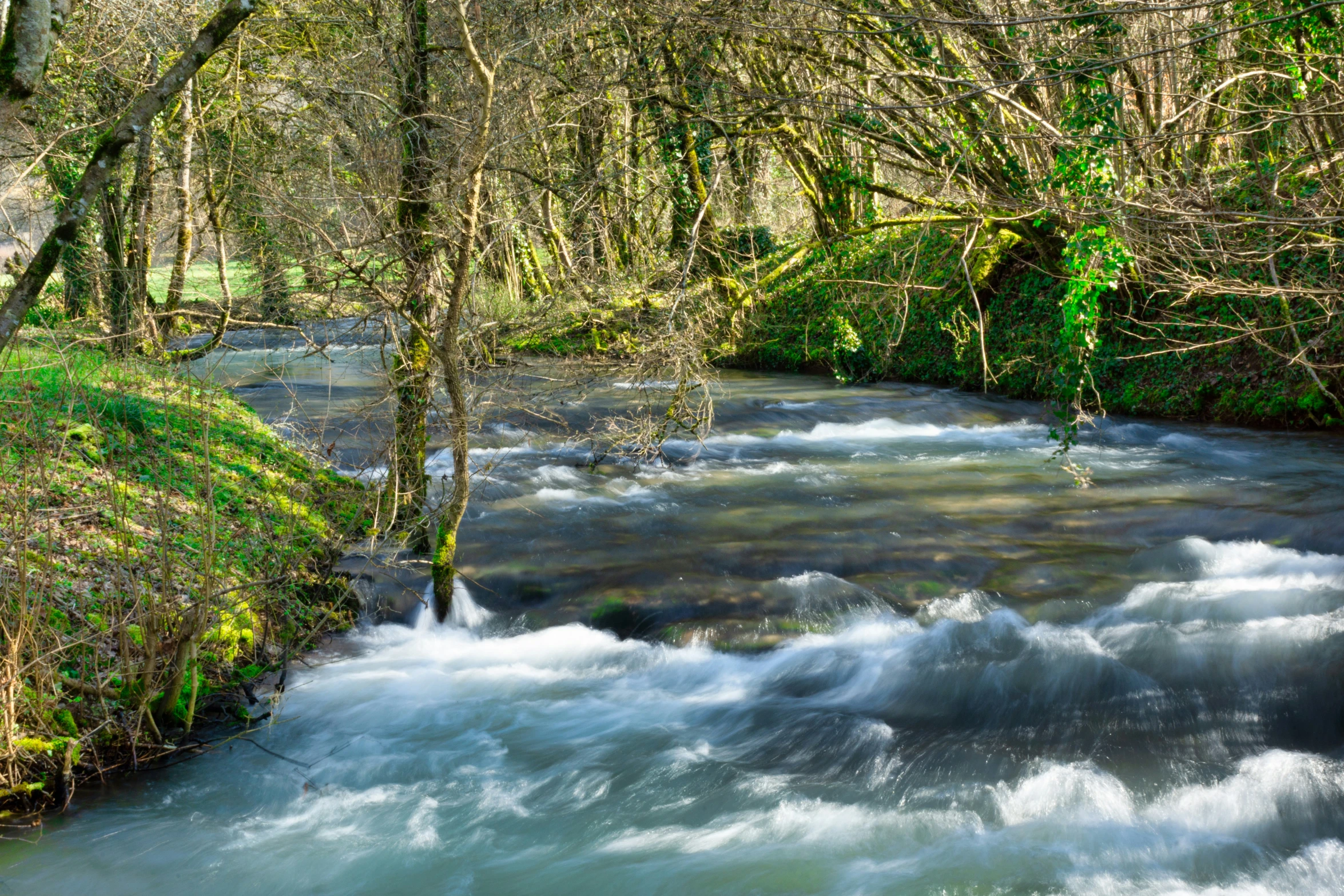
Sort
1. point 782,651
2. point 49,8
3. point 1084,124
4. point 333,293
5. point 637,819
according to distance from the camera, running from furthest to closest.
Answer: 1. point 1084,124
2. point 782,651
3. point 333,293
4. point 637,819
5. point 49,8

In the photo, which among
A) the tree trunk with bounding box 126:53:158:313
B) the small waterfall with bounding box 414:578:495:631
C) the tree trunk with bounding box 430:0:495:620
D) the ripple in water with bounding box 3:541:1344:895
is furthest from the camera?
the tree trunk with bounding box 126:53:158:313

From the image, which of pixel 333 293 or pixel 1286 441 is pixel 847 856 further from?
pixel 1286 441

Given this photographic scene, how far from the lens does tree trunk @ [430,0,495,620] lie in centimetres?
576

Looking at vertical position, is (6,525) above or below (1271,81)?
below

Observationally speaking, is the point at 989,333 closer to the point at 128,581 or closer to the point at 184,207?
the point at 184,207

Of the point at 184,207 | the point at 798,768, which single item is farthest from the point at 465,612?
the point at 184,207

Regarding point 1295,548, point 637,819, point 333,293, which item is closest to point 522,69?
point 333,293

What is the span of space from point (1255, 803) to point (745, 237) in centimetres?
1491

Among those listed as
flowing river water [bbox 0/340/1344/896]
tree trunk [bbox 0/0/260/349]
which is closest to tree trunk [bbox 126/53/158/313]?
flowing river water [bbox 0/340/1344/896]

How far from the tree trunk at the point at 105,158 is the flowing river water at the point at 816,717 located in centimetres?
265

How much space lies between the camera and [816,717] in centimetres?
627

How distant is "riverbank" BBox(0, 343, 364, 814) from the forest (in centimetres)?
3

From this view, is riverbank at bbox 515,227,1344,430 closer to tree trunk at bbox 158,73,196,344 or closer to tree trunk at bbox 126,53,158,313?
tree trunk at bbox 158,73,196,344

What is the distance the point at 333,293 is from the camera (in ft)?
19.5
